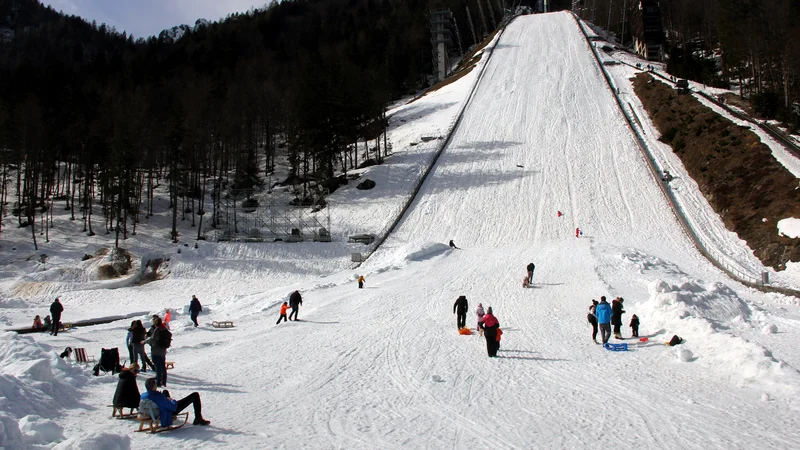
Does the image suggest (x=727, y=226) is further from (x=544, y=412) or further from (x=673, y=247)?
(x=544, y=412)

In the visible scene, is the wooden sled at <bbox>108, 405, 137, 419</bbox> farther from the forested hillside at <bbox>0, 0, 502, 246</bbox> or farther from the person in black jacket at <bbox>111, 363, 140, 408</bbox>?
the forested hillside at <bbox>0, 0, 502, 246</bbox>

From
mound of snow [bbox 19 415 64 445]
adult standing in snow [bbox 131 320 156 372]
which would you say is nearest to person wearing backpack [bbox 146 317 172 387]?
adult standing in snow [bbox 131 320 156 372]

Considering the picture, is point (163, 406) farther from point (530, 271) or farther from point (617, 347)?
point (530, 271)

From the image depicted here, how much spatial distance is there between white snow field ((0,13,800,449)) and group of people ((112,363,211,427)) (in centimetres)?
32

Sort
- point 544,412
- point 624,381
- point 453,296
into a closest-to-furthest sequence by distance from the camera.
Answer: point 544,412, point 624,381, point 453,296

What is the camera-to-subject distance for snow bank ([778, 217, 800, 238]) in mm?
26881

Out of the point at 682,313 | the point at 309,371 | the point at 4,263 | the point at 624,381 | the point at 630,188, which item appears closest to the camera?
the point at 624,381

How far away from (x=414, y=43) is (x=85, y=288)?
8045 centimetres

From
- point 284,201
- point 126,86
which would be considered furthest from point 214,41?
point 284,201

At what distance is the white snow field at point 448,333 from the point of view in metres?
8.38

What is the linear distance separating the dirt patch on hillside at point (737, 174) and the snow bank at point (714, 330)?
11899mm

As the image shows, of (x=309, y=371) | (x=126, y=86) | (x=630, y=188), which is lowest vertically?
(x=309, y=371)

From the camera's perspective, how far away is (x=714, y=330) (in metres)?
12.7

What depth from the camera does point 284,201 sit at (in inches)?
1831
